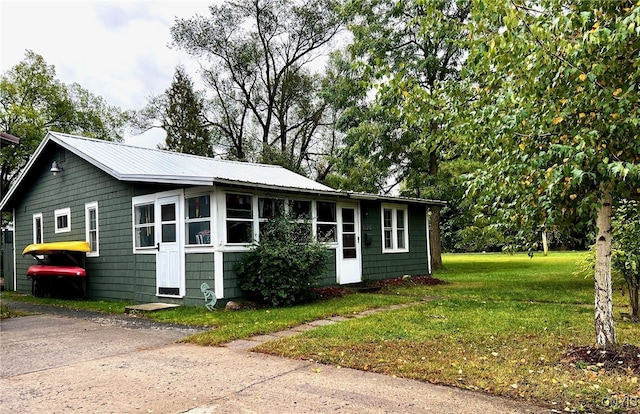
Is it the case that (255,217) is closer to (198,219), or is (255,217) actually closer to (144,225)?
(198,219)

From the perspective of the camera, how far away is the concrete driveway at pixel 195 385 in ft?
12.8

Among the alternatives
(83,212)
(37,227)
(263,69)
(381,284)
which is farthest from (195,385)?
(263,69)

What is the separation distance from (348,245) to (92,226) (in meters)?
6.65

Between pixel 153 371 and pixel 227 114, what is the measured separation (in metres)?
25.8

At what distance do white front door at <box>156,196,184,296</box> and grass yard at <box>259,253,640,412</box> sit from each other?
4.16 metres

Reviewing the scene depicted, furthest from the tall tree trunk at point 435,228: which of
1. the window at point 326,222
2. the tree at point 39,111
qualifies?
the tree at point 39,111

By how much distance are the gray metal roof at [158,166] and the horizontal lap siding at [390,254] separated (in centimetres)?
179

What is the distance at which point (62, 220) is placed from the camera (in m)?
13.6

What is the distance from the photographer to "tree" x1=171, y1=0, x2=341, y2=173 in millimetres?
27281

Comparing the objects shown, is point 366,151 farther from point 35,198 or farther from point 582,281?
point 35,198

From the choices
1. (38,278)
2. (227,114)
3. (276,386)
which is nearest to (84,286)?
(38,278)

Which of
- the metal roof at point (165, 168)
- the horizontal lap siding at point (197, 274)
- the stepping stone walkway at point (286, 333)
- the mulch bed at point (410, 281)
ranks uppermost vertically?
the metal roof at point (165, 168)

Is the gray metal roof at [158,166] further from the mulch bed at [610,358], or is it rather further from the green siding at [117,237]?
the mulch bed at [610,358]

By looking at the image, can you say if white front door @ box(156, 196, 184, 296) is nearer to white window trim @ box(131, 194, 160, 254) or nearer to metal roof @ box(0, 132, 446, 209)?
white window trim @ box(131, 194, 160, 254)
